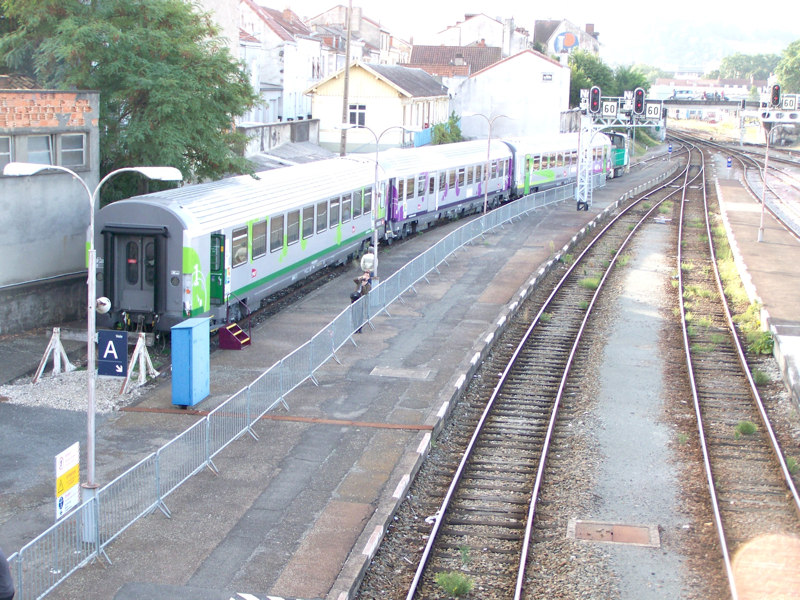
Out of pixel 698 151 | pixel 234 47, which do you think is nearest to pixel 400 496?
pixel 234 47

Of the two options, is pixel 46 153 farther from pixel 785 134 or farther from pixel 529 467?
pixel 785 134

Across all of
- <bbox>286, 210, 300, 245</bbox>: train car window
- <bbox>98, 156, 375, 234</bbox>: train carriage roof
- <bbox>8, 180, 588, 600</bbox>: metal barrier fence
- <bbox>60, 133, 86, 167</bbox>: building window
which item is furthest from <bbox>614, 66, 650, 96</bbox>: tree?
<bbox>8, 180, 588, 600</bbox>: metal barrier fence

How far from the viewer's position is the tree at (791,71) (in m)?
128

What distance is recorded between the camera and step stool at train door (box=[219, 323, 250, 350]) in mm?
21422

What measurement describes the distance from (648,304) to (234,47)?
2697 cm

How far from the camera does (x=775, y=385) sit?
66.3ft

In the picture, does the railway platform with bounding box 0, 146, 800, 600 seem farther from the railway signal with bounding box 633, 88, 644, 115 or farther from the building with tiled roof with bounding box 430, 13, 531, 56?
the building with tiled roof with bounding box 430, 13, 531, 56

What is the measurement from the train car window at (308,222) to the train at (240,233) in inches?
1.2

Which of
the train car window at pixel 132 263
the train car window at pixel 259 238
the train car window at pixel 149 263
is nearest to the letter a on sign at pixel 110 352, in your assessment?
the train car window at pixel 149 263

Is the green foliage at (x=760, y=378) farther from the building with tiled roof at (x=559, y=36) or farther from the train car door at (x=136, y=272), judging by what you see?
the building with tiled roof at (x=559, y=36)

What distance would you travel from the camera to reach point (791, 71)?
129250 millimetres

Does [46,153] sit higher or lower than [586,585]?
higher

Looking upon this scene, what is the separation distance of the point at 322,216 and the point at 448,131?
39221 mm

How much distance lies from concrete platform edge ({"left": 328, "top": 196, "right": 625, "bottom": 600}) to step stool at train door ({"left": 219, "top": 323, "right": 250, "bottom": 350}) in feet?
16.6
